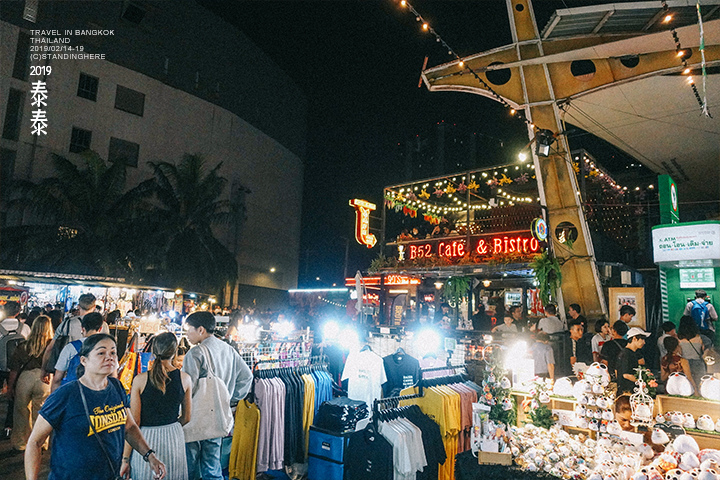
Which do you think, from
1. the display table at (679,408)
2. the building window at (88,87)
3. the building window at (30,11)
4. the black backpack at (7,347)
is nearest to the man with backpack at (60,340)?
the black backpack at (7,347)

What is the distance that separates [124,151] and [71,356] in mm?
23241

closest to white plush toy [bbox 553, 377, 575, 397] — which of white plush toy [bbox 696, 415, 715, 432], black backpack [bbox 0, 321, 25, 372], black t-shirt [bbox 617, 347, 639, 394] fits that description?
black t-shirt [bbox 617, 347, 639, 394]

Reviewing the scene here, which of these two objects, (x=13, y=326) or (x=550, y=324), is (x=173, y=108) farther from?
(x=550, y=324)

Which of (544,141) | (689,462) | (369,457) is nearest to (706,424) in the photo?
(689,462)

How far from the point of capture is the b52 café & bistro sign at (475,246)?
13.3m

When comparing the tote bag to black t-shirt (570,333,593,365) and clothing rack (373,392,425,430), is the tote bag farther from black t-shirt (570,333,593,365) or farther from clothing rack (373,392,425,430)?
black t-shirt (570,333,593,365)

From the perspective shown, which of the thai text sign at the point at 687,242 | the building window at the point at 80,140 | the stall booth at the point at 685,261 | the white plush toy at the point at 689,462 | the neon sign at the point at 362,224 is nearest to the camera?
the white plush toy at the point at 689,462

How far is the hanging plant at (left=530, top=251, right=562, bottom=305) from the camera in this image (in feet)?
37.8

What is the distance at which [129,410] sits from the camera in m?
3.40

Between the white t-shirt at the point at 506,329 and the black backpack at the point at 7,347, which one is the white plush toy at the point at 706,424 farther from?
the black backpack at the point at 7,347

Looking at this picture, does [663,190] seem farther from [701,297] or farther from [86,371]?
[86,371]

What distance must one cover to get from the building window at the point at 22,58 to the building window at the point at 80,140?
3200 mm

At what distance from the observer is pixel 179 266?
21.8m

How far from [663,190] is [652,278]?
7434mm
